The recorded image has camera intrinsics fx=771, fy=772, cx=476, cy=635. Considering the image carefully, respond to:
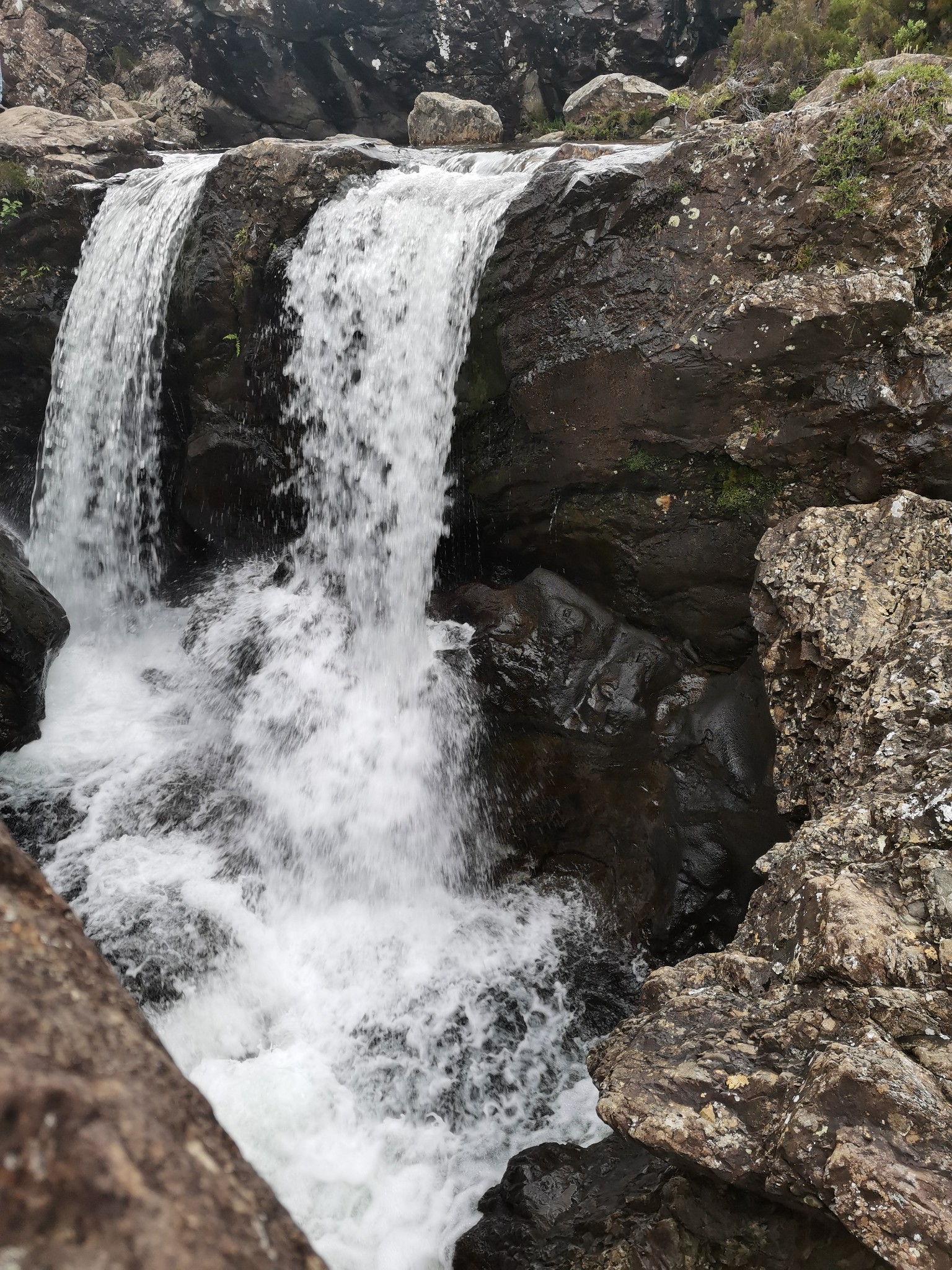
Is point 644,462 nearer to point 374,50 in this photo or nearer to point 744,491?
point 744,491

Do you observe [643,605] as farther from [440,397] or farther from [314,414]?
[314,414]

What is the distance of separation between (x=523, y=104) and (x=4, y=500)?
13920mm

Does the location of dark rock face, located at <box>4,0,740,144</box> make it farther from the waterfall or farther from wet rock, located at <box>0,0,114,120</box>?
the waterfall

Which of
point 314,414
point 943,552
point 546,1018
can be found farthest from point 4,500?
point 943,552

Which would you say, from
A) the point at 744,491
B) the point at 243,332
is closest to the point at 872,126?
the point at 744,491

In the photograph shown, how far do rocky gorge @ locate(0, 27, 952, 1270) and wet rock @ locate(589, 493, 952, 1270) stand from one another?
0.6 inches

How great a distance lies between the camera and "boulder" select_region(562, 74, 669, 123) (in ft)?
43.2

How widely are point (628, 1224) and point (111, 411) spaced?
8573mm

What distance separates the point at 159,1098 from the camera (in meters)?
1.28

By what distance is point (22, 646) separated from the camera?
652cm

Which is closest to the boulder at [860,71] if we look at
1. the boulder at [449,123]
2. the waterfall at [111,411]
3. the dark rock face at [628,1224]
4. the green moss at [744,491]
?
the green moss at [744,491]

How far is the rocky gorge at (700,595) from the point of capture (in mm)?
2785

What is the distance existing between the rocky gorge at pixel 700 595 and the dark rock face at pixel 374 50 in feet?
35.4

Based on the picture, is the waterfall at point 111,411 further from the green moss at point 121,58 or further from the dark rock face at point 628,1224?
the green moss at point 121,58
